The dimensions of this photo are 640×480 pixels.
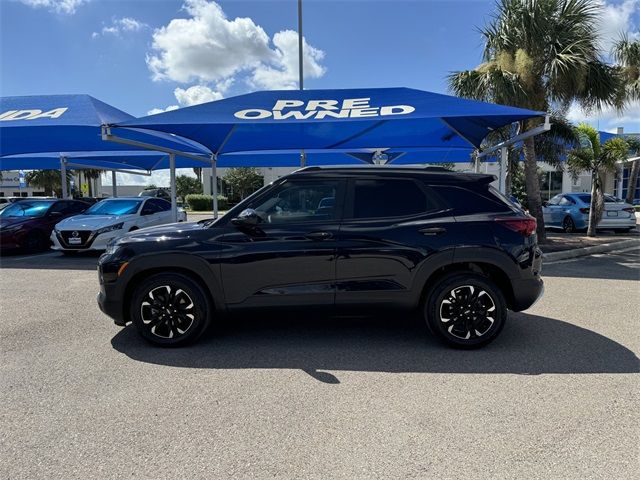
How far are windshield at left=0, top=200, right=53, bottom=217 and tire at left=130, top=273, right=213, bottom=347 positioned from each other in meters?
10.3

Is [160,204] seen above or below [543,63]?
below

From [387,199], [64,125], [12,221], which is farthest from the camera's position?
[12,221]

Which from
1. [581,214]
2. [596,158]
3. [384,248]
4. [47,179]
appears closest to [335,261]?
[384,248]

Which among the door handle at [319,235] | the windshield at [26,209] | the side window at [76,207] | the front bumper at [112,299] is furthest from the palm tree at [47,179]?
the door handle at [319,235]

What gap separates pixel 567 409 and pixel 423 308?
1.65 meters

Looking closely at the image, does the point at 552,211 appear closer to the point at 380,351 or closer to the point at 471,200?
the point at 471,200

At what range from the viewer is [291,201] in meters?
4.65

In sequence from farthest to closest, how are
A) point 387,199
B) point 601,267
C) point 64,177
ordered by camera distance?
1. point 64,177
2. point 601,267
3. point 387,199

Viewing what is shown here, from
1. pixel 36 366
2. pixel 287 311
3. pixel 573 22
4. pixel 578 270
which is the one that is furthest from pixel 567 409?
pixel 573 22

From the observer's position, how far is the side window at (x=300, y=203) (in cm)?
459

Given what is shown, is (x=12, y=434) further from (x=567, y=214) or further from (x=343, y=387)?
(x=567, y=214)

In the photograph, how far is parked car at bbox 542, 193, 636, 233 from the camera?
14.8 metres

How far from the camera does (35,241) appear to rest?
12.4 metres

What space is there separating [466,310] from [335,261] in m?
1.42
